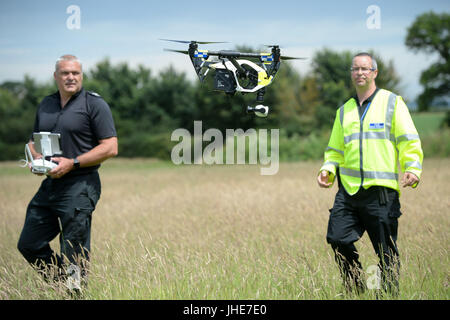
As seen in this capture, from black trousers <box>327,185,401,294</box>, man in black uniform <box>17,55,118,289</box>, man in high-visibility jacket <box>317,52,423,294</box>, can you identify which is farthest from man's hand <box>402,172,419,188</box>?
man in black uniform <box>17,55,118,289</box>

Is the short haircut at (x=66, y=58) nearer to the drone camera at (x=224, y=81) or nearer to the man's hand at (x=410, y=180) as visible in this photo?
the drone camera at (x=224, y=81)

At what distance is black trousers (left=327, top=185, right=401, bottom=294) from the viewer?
4.32 metres

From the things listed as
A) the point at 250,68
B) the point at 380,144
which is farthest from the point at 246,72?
the point at 380,144

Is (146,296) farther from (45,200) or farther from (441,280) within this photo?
(441,280)

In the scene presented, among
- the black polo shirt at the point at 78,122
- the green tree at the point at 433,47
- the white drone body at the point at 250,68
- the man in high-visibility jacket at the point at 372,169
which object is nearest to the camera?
the white drone body at the point at 250,68

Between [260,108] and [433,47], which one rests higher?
[433,47]

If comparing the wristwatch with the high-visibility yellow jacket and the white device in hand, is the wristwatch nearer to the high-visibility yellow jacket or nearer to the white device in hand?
the white device in hand

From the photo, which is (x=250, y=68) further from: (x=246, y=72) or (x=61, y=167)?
(x=61, y=167)

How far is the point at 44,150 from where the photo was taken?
15.2 feet

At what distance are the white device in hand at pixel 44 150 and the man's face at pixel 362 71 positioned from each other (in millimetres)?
2784

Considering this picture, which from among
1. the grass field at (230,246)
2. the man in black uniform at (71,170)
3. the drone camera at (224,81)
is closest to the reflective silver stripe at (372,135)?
the grass field at (230,246)

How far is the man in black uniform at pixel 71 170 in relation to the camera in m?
4.69

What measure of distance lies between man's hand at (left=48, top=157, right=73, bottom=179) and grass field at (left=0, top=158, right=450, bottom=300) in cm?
100

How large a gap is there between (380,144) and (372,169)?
0.23 metres
